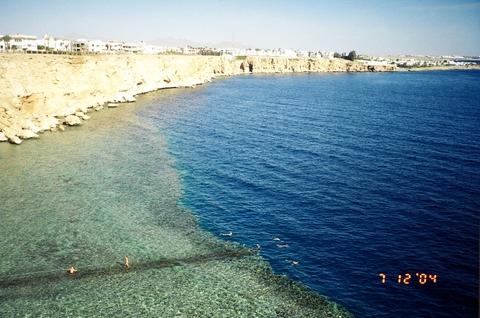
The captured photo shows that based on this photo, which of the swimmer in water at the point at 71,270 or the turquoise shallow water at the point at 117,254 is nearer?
the turquoise shallow water at the point at 117,254

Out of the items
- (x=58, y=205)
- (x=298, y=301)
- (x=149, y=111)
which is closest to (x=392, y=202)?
(x=298, y=301)

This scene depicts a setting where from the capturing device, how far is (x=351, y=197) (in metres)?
41.8

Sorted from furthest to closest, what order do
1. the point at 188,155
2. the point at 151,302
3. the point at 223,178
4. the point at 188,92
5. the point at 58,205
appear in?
the point at 188,92, the point at 188,155, the point at 223,178, the point at 58,205, the point at 151,302

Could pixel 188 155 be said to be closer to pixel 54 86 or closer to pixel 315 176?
pixel 315 176

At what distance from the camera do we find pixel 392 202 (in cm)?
4025

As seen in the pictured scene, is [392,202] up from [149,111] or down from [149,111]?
down

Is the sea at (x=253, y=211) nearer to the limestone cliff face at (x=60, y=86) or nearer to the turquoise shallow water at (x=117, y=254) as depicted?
the turquoise shallow water at (x=117, y=254)

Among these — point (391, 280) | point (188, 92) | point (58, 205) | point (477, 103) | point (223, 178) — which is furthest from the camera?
point (188, 92)

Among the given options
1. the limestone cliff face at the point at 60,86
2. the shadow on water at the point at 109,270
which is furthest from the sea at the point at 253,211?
the limestone cliff face at the point at 60,86

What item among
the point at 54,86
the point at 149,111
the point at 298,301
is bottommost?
the point at 298,301

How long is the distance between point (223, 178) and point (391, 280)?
25.0 m
